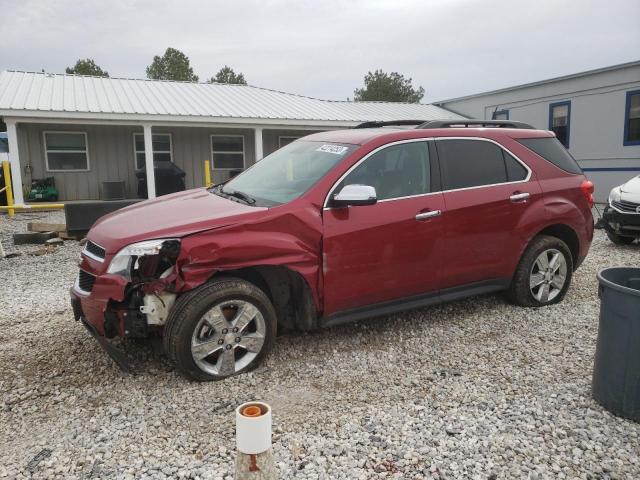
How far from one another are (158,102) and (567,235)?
13.7 m

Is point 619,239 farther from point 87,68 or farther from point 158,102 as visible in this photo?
point 87,68

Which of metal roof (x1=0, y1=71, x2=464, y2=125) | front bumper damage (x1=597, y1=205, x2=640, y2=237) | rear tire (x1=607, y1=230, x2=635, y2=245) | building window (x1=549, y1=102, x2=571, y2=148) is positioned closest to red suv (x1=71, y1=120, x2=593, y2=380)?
front bumper damage (x1=597, y1=205, x2=640, y2=237)

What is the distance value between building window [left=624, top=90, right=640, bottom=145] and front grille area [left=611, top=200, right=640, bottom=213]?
7.29 metres

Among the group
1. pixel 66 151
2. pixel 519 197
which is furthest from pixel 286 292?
pixel 66 151

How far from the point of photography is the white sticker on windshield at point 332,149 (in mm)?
4098

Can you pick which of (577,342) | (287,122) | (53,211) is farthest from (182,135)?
(577,342)

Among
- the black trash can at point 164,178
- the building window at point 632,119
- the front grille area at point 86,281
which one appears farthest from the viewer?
the black trash can at point 164,178

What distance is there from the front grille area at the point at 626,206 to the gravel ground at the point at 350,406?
4327 millimetres

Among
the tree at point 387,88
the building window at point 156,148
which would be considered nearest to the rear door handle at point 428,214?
the building window at point 156,148

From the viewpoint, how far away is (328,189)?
380 centimetres

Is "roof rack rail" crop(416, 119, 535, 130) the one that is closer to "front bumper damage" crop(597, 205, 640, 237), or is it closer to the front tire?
the front tire

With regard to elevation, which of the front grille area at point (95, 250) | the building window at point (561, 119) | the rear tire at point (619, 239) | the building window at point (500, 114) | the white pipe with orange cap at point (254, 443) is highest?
the building window at point (500, 114)

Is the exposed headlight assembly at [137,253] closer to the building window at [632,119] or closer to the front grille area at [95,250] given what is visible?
the front grille area at [95,250]

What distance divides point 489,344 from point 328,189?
192 centimetres
